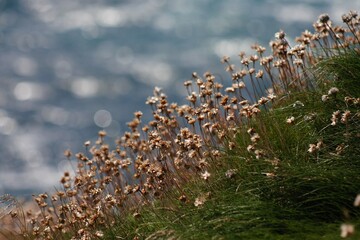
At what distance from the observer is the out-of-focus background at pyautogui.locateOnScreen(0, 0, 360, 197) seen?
901 inches

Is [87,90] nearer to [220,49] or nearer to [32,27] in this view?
[220,49]

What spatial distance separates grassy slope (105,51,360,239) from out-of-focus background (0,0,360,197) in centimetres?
1559

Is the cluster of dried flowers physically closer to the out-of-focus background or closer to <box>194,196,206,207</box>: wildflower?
<box>194,196,206,207</box>: wildflower

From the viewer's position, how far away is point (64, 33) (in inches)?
1218

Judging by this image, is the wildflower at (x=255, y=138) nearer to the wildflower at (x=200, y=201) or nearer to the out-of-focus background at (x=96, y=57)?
the wildflower at (x=200, y=201)

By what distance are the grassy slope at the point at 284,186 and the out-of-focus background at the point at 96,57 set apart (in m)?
15.6

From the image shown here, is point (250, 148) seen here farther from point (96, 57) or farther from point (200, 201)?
point (96, 57)

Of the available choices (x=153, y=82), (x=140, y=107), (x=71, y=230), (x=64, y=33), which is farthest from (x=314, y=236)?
(x=64, y=33)

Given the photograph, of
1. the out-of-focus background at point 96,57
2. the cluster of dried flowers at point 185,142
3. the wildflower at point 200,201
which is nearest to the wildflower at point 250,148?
the cluster of dried flowers at point 185,142

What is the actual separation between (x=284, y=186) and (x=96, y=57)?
2394 cm

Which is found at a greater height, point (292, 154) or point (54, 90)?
point (54, 90)

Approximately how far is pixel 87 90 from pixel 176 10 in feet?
27.5

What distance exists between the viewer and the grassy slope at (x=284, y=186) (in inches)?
179

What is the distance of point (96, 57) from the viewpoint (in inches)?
1112
